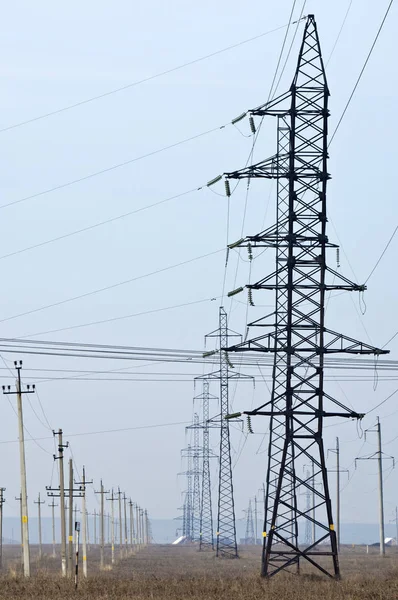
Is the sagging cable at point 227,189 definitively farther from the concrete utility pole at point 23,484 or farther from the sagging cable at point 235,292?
the concrete utility pole at point 23,484

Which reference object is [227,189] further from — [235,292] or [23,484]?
[23,484]

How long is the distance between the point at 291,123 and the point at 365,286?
258 inches

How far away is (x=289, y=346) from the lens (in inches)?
1555

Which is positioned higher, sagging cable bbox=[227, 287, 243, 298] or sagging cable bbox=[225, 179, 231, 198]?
sagging cable bbox=[225, 179, 231, 198]

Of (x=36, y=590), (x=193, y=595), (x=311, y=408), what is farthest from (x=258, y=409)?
(x=36, y=590)

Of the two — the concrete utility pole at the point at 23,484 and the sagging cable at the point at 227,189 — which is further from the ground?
the sagging cable at the point at 227,189

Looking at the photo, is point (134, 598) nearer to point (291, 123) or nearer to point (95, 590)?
point (95, 590)

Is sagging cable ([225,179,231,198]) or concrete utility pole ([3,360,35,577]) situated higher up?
sagging cable ([225,179,231,198])

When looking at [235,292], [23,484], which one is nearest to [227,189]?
[235,292]

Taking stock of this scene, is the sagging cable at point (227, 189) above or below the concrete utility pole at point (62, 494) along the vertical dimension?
above

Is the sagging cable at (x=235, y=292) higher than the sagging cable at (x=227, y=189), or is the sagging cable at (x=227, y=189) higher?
the sagging cable at (x=227, y=189)

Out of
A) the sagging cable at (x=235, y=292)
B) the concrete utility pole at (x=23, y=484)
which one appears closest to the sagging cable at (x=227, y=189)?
the sagging cable at (x=235, y=292)

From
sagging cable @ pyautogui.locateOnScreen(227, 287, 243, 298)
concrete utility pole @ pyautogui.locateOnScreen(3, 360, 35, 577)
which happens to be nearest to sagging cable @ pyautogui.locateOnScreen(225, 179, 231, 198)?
sagging cable @ pyautogui.locateOnScreen(227, 287, 243, 298)

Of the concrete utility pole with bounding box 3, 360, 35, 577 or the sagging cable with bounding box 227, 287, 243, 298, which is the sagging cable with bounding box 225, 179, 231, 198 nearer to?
the sagging cable with bounding box 227, 287, 243, 298
